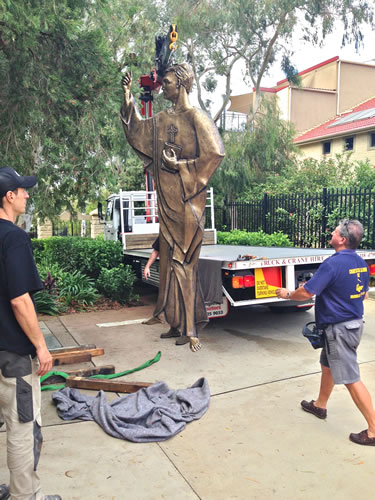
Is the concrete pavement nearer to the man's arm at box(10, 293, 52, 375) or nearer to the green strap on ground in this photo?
the green strap on ground

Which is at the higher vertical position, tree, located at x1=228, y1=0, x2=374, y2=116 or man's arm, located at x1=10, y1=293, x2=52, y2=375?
tree, located at x1=228, y1=0, x2=374, y2=116

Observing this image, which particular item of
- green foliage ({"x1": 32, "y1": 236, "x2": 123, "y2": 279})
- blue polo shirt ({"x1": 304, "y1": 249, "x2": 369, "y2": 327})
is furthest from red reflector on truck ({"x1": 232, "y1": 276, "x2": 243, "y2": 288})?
green foliage ({"x1": 32, "y1": 236, "x2": 123, "y2": 279})

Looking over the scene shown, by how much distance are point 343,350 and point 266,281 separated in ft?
7.04

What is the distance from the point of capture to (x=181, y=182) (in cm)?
480

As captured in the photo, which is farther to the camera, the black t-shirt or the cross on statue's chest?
the cross on statue's chest

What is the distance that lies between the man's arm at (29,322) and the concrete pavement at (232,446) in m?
0.89

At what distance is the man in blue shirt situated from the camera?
3.10 m

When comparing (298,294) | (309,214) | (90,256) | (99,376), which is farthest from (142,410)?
(309,214)

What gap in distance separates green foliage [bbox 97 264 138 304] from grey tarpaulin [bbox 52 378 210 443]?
4.21m

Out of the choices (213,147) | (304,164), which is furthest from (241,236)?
(304,164)

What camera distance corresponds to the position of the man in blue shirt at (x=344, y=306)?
3.10m

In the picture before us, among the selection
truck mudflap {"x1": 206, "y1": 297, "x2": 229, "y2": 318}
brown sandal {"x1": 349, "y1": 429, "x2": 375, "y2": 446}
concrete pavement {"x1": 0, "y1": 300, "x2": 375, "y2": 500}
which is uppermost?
truck mudflap {"x1": 206, "y1": 297, "x2": 229, "y2": 318}

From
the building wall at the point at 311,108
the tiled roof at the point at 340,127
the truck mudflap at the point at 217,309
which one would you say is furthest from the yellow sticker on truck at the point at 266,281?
the building wall at the point at 311,108

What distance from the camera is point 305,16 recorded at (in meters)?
18.6
